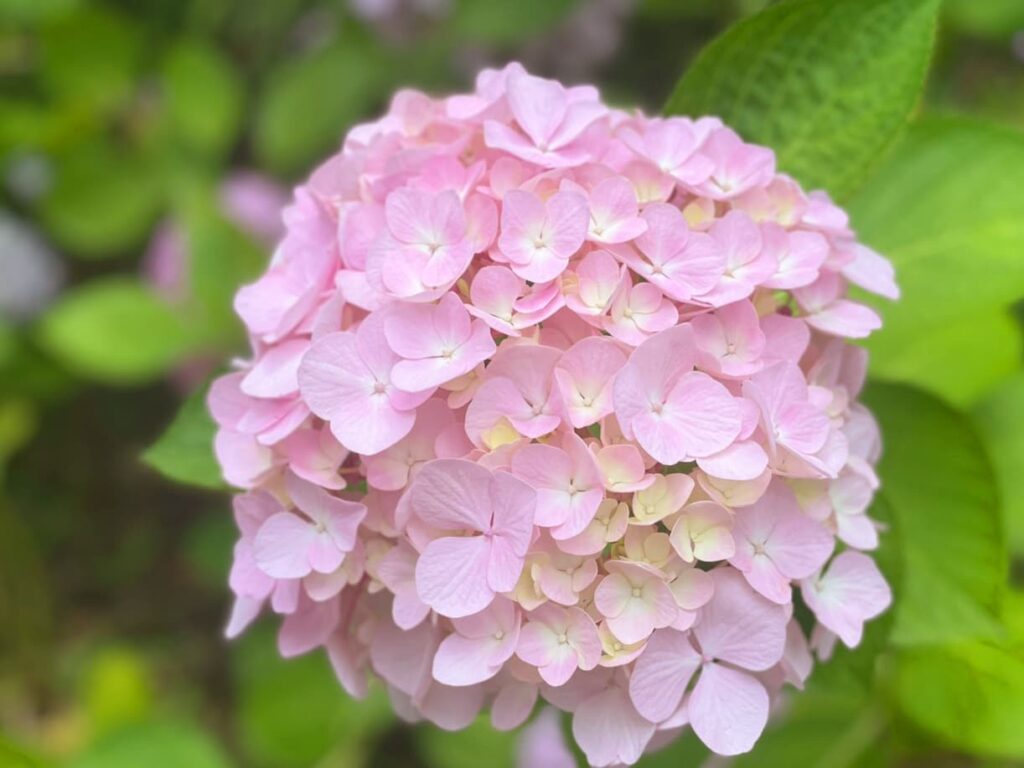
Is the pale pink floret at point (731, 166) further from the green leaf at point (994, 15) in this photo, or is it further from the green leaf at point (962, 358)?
the green leaf at point (994, 15)

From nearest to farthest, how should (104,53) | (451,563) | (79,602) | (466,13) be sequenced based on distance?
(451,563) → (466,13) → (104,53) → (79,602)

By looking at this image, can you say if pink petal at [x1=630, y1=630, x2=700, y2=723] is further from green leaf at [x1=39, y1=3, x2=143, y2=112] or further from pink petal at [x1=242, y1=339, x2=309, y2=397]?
green leaf at [x1=39, y1=3, x2=143, y2=112]

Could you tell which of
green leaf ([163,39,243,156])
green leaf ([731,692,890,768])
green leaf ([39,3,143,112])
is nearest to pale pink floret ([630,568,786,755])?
green leaf ([731,692,890,768])

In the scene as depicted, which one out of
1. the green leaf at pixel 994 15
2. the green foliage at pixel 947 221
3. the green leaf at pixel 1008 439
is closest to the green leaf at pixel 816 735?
the green leaf at pixel 1008 439

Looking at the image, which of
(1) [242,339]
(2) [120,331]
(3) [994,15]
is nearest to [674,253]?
(3) [994,15]

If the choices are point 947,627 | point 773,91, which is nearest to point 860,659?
point 947,627

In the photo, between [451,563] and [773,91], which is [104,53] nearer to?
[773,91]
